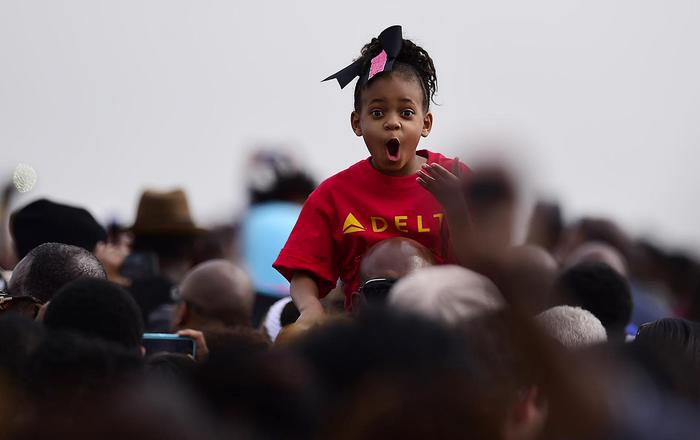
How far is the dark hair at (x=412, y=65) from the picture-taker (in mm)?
3971

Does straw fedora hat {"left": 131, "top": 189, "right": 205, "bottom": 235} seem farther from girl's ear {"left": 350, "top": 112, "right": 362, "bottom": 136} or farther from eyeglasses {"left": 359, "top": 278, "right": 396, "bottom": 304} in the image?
eyeglasses {"left": 359, "top": 278, "right": 396, "bottom": 304}

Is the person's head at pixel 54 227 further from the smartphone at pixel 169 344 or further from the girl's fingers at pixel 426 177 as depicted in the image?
the girl's fingers at pixel 426 177

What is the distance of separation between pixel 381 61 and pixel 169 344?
3.59 ft

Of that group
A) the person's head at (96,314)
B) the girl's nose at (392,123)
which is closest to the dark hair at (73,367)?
the person's head at (96,314)

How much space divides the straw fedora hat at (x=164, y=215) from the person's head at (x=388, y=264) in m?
4.11

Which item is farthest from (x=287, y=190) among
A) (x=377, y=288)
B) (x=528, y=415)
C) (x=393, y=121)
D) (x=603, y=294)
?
(x=528, y=415)

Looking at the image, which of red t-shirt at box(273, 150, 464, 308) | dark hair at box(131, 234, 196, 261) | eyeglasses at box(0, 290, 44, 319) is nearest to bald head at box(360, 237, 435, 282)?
red t-shirt at box(273, 150, 464, 308)

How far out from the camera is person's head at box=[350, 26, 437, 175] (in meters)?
3.85

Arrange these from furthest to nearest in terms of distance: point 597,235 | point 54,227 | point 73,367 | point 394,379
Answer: point 597,235 → point 54,227 → point 73,367 → point 394,379

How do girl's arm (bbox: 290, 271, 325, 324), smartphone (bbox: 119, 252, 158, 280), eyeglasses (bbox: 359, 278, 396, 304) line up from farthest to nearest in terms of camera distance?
1. smartphone (bbox: 119, 252, 158, 280)
2. girl's arm (bbox: 290, 271, 325, 324)
3. eyeglasses (bbox: 359, 278, 396, 304)

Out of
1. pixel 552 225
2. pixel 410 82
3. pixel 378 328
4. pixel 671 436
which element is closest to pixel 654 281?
pixel 552 225

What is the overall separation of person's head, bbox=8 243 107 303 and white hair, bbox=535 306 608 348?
133 cm

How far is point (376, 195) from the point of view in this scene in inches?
153

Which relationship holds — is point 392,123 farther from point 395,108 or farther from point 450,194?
point 450,194
